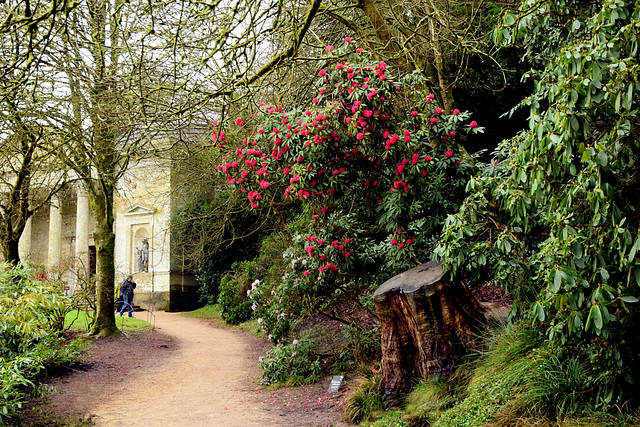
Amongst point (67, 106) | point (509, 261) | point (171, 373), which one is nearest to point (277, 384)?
point (171, 373)

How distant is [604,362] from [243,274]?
1396 centimetres

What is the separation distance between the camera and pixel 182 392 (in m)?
8.62

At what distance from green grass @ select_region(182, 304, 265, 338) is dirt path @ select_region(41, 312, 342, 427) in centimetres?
182

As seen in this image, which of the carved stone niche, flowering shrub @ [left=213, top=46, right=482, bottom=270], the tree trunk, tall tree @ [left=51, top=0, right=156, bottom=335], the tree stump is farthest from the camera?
the carved stone niche

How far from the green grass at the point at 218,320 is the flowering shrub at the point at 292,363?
5697mm

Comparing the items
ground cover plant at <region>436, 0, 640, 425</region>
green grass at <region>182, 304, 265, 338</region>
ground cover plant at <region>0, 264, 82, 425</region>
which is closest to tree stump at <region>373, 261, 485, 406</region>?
ground cover plant at <region>436, 0, 640, 425</region>

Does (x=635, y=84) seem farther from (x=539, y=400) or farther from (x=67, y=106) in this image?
(x=67, y=106)

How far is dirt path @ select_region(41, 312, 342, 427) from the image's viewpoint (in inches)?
269

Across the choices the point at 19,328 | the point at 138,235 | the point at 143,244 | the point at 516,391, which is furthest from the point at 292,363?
the point at 138,235

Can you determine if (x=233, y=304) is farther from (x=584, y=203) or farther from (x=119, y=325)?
(x=584, y=203)

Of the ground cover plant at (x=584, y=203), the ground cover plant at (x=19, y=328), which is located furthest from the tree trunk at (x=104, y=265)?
the ground cover plant at (x=584, y=203)

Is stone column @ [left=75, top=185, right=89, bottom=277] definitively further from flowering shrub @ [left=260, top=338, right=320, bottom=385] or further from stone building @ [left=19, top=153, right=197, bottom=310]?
flowering shrub @ [left=260, top=338, right=320, bottom=385]

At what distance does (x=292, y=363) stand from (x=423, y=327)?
347cm

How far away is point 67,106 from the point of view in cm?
965
